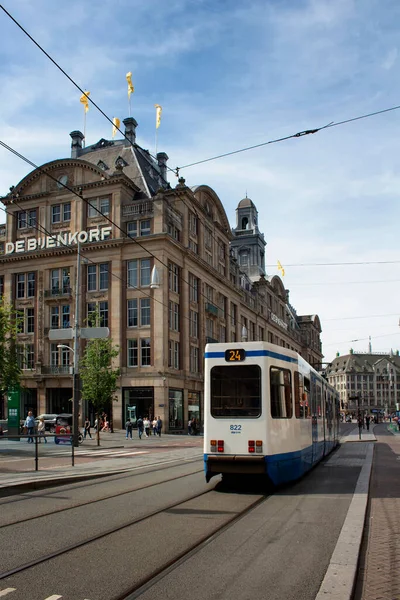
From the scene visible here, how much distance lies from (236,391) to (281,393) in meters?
0.98

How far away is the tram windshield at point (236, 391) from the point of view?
11.9 m

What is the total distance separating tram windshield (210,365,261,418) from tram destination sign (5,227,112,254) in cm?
3912

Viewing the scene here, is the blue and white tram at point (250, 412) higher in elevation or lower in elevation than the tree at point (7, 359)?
lower

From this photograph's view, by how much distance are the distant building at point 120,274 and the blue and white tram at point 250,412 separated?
34731mm

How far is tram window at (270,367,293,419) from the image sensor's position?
472 inches

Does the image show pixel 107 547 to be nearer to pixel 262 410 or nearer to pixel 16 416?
pixel 262 410

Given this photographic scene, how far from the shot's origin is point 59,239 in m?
53.1

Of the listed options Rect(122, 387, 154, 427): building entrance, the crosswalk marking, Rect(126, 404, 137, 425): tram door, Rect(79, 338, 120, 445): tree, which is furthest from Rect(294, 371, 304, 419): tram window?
Rect(122, 387, 154, 427): building entrance

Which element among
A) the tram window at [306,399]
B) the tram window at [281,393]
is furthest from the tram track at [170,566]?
the tram window at [306,399]

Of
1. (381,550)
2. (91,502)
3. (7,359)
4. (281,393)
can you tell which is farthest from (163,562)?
(7,359)

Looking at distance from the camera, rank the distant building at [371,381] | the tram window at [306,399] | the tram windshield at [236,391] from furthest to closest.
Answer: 1. the distant building at [371,381]
2. the tram window at [306,399]
3. the tram windshield at [236,391]

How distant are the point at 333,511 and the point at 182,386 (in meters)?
42.3

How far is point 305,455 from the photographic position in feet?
46.5

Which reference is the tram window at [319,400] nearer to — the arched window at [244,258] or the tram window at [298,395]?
the tram window at [298,395]
